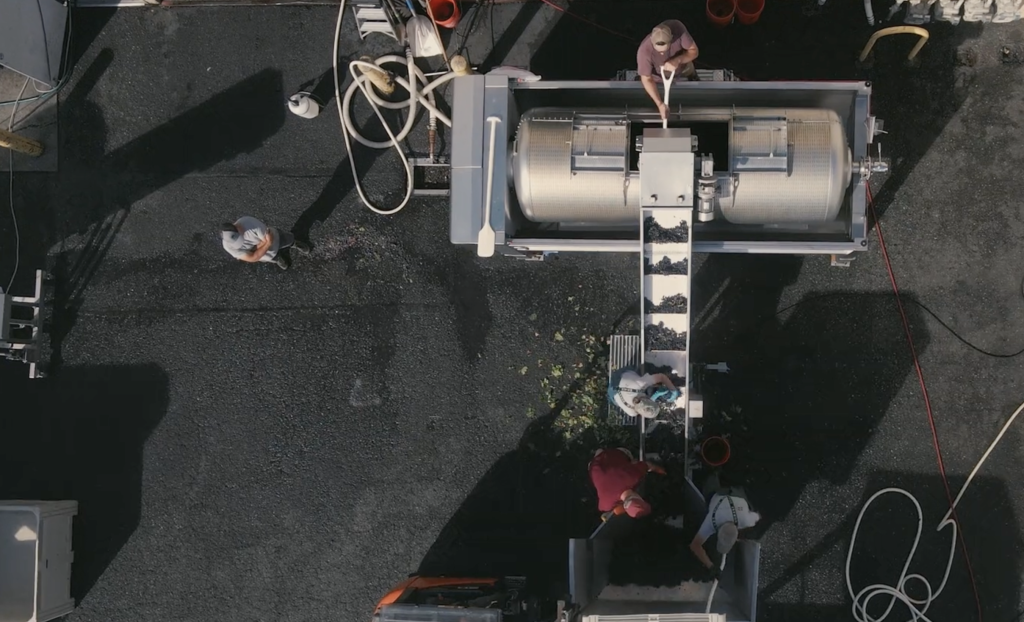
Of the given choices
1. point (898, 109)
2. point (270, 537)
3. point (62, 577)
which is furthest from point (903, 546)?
point (62, 577)

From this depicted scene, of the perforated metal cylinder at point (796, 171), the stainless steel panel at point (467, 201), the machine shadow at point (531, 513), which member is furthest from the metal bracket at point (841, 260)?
the stainless steel panel at point (467, 201)

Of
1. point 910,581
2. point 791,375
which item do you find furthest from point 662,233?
point 910,581

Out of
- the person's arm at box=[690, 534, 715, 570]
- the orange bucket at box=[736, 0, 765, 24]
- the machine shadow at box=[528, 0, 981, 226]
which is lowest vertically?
the person's arm at box=[690, 534, 715, 570]

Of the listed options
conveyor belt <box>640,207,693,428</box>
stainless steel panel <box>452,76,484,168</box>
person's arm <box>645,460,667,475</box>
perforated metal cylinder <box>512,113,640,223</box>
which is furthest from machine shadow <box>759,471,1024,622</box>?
stainless steel panel <box>452,76,484,168</box>

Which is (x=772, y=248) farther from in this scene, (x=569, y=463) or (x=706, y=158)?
(x=569, y=463)

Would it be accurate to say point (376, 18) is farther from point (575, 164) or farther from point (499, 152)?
point (575, 164)

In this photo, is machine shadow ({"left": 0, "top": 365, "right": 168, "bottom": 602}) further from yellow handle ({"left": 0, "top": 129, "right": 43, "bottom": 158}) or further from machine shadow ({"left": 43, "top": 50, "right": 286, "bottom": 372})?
yellow handle ({"left": 0, "top": 129, "right": 43, "bottom": 158})
